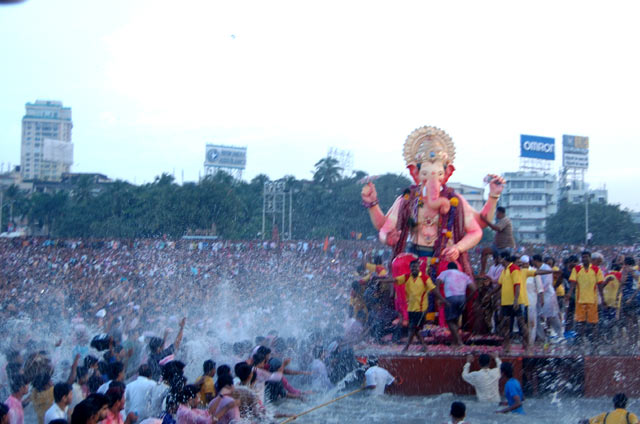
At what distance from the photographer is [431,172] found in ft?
37.2

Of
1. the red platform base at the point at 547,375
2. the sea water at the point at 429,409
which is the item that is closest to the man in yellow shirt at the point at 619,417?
the sea water at the point at 429,409

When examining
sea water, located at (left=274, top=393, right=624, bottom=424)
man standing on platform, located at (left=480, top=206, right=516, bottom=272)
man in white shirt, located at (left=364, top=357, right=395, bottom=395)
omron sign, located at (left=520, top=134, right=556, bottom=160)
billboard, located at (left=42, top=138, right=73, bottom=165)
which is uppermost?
billboard, located at (left=42, top=138, right=73, bottom=165)

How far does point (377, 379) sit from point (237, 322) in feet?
22.5

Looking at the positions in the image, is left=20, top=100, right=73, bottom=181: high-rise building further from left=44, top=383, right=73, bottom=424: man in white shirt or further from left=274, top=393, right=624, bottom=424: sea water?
left=44, top=383, right=73, bottom=424: man in white shirt

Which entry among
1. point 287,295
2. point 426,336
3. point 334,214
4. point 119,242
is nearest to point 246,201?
point 334,214

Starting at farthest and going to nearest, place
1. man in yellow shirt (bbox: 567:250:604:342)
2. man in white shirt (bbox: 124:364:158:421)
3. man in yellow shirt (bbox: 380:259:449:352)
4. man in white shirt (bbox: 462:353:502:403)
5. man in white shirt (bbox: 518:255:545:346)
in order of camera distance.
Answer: man in yellow shirt (bbox: 567:250:604:342)
man in white shirt (bbox: 518:255:545:346)
man in yellow shirt (bbox: 380:259:449:352)
man in white shirt (bbox: 462:353:502:403)
man in white shirt (bbox: 124:364:158:421)

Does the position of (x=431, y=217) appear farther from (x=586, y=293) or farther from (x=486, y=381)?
(x=486, y=381)

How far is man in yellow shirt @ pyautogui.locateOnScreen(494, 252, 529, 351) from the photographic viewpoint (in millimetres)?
9398

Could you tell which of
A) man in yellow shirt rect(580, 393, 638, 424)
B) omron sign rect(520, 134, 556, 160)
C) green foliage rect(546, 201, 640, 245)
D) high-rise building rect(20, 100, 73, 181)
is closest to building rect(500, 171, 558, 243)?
omron sign rect(520, 134, 556, 160)

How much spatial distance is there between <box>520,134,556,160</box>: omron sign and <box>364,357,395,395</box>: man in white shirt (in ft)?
175

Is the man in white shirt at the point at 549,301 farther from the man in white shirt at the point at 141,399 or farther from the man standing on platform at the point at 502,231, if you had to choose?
the man in white shirt at the point at 141,399

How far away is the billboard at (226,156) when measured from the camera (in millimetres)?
64938

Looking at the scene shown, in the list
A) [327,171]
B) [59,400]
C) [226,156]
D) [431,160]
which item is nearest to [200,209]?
[327,171]

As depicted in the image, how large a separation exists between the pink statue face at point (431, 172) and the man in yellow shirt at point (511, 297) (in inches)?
82.5
